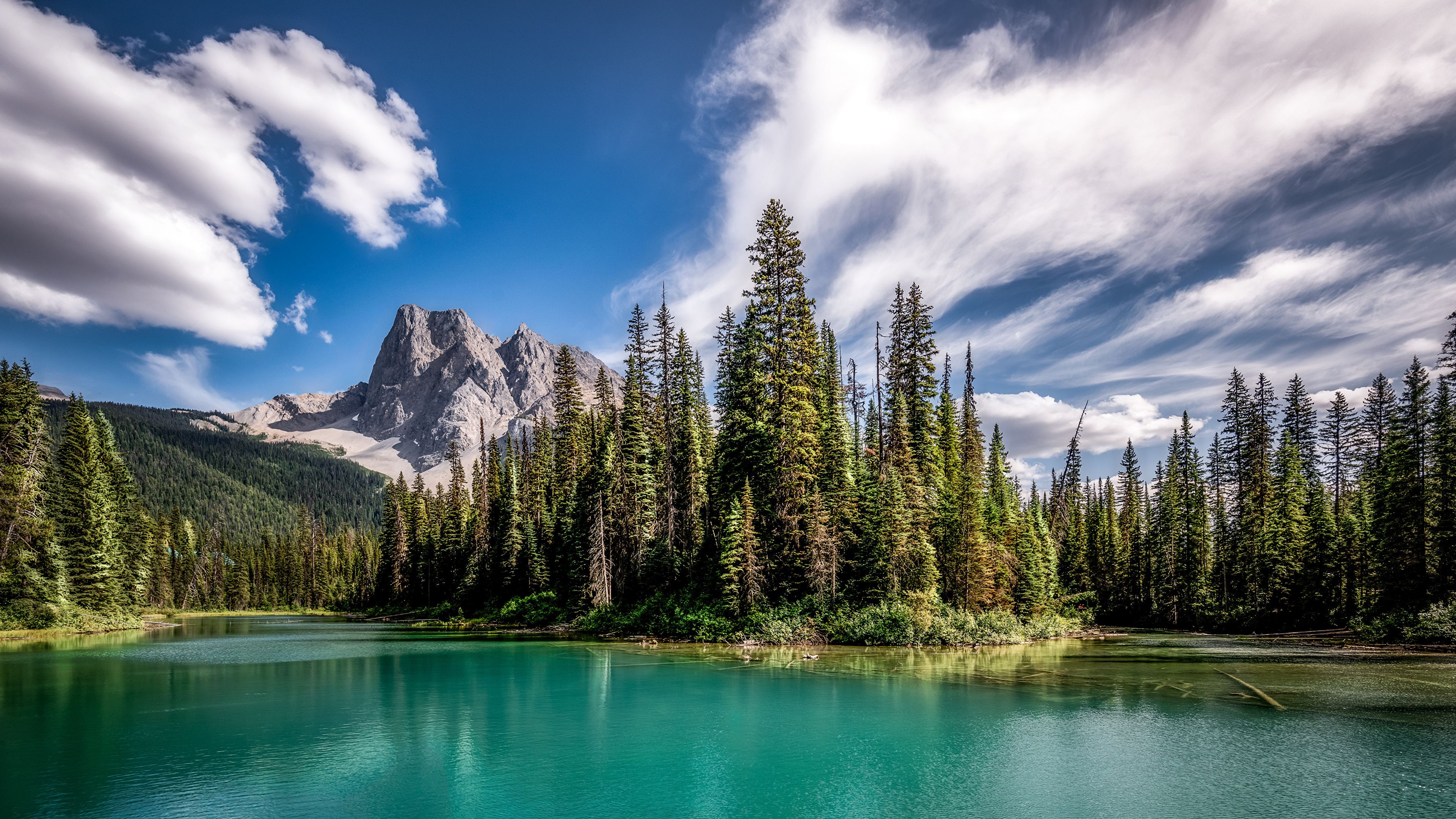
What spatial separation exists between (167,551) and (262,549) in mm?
34516

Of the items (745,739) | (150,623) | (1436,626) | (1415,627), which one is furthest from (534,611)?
(1436,626)

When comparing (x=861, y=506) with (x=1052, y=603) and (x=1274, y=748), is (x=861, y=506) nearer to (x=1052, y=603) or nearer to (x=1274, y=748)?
(x=1052, y=603)

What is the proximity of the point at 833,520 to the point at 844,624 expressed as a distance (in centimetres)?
593

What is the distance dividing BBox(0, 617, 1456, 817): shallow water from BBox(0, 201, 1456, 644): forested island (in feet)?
29.1

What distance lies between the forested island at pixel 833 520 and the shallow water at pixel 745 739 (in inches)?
349

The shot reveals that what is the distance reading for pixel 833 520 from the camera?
4131cm

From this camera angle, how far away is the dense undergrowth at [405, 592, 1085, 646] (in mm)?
38688

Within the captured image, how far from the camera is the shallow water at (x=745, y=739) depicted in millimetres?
12859

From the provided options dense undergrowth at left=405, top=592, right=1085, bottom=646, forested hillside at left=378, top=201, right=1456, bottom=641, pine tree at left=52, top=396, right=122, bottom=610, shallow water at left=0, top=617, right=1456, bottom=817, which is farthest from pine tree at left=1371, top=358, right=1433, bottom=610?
pine tree at left=52, top=396, right=122, bottom=610

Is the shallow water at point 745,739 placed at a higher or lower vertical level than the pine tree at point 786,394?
lower

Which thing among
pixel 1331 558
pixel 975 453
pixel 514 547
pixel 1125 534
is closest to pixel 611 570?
pixel 514 547

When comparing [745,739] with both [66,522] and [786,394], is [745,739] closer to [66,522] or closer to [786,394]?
[786,394]

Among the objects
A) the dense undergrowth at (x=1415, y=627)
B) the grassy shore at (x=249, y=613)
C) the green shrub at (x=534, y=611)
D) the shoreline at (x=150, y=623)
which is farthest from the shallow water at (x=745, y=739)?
the grassy shore at (x=249, y=613)

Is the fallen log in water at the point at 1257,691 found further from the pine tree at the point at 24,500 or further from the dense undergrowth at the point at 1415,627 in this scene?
the pine tree at the point at 24,500
